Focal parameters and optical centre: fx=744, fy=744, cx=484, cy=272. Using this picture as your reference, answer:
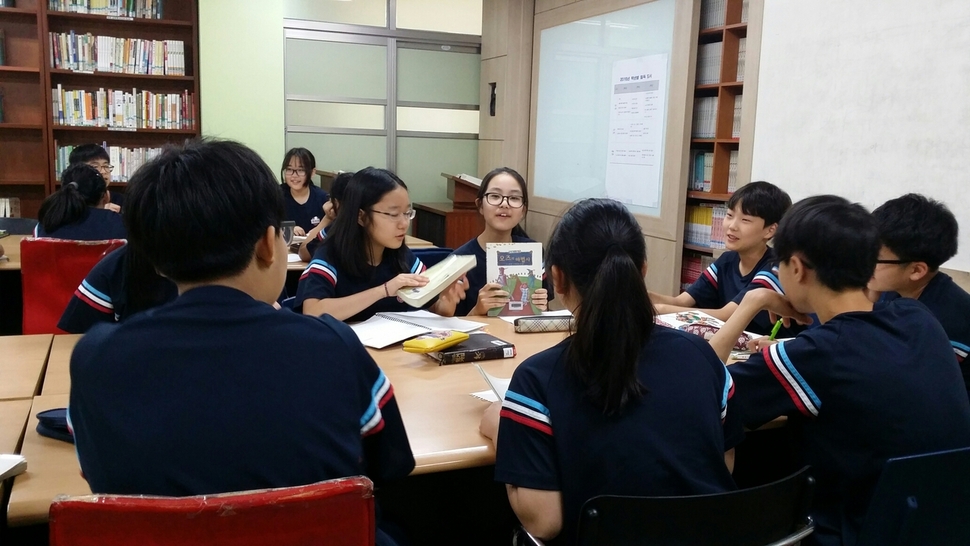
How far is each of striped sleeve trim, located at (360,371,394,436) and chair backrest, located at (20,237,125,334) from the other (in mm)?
2016

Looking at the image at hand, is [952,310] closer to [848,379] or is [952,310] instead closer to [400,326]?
[848,379]

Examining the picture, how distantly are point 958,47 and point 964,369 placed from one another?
66.4 inches

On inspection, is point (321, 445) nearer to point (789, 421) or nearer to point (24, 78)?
point (789, 421)

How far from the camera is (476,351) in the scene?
6.99 ft

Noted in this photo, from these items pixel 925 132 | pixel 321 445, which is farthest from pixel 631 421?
pixel 925 132

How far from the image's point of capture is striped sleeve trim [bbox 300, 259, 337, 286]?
2.55 m

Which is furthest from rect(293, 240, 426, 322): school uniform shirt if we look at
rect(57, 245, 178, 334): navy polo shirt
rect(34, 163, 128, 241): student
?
rect(34, 163, 128, 241): student

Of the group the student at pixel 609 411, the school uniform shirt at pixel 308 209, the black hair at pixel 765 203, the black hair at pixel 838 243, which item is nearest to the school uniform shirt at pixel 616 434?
the student at pixel 609 411

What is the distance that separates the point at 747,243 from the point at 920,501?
152 cm

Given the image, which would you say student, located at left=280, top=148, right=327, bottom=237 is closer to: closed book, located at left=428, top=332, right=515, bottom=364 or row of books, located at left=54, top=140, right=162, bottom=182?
row of books, located at left=54, top=140, right=162, bottom=182

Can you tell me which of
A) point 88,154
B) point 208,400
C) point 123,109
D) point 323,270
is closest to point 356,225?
point 323,270

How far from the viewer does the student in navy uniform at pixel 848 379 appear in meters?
1.44

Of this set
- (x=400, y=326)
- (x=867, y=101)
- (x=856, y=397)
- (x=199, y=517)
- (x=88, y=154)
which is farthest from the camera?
(x=88, y=154)

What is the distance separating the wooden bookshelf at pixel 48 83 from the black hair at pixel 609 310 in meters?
5.21
